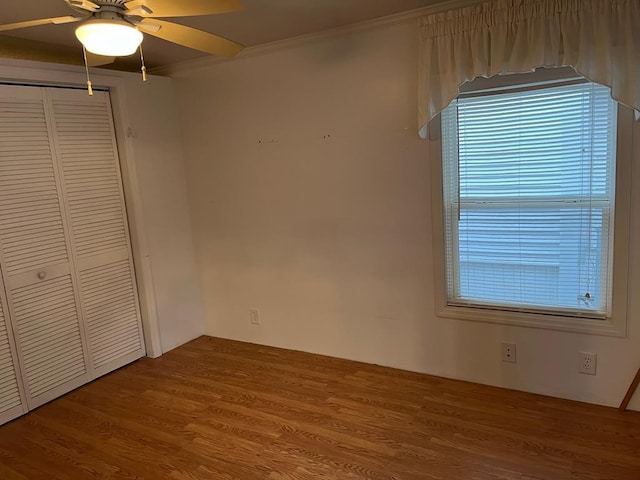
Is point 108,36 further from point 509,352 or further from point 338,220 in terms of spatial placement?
point 509,352

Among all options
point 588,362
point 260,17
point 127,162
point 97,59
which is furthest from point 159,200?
point 588,362

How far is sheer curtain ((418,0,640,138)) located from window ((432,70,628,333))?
0.18 meters

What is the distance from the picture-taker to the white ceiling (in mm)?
2383

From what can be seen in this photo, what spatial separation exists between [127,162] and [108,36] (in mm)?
1964

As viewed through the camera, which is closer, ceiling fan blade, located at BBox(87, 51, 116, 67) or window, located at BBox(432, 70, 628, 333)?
ceiling fan blade, located at BBox(87, 51, 116, 67)

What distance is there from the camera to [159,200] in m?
3.58

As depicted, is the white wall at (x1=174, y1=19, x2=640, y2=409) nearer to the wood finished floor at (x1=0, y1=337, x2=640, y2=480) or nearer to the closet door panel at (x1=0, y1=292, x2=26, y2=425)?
the wood finished floor at (x1=0, y1=337, x2=640, y2=480)

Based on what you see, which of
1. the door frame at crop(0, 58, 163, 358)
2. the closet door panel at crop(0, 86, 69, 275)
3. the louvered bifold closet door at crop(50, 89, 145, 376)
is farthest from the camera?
the louvered bifold closet door at crop(50, 89, 145, 376)

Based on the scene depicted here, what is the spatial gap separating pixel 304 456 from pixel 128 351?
188 centimetres

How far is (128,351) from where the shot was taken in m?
3.51

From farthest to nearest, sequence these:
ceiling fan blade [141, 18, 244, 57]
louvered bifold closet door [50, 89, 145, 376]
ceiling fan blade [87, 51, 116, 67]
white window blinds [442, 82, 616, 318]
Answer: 1. louvered bifold closet door [50, 89, 145, 376]
2. white window blinds [442, 82, 616, 318]
3. ceiling fan blade [87, 51, 116, 67]
4. ceiling fan blade [141, 18, 244, 57]

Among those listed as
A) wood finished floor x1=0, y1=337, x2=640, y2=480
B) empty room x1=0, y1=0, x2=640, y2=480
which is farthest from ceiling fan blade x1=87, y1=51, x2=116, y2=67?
wood finished floor x1=0, y1=337, x2=640, y2=480

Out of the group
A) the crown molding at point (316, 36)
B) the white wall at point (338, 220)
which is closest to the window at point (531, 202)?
Result: the white wall at point (338, 220)

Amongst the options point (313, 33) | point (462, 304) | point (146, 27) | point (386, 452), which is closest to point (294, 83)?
point (313, 33)
